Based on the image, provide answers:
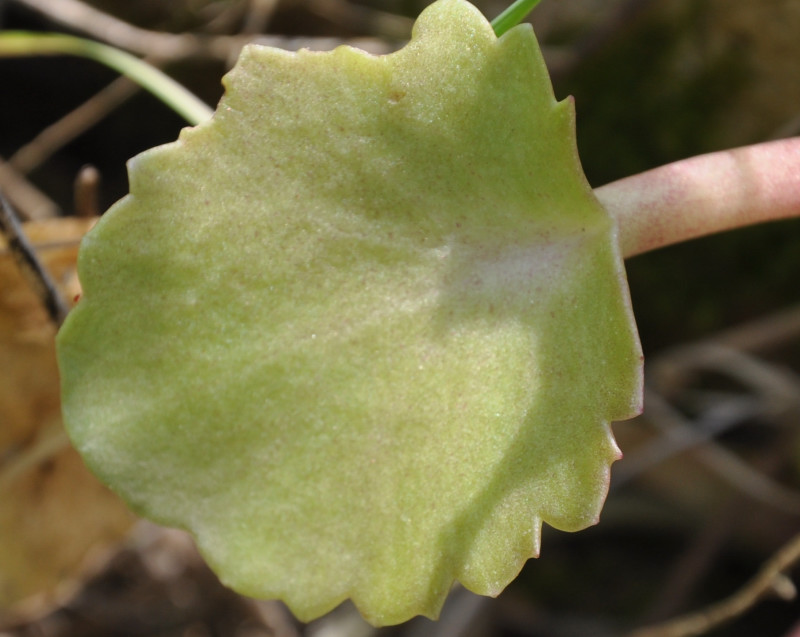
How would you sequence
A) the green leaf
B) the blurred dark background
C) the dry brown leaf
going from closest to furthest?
the green leaf, the dry brown leaf, the blurred dark background

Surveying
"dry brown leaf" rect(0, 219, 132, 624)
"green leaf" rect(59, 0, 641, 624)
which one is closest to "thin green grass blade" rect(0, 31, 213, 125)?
"dry brown leaf" rect(0, 219, 132, 624)

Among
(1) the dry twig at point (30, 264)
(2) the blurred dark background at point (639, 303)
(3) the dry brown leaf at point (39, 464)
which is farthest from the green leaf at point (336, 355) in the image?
(2) the blurred dark background at point (639, 303)

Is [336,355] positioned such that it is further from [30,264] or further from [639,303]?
[639,303]

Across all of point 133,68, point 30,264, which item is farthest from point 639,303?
point 30,264

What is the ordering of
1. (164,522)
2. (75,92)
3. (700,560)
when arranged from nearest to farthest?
(164,522), (700,560), (75,92)

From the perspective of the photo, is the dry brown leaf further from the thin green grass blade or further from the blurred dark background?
the blurred dark background

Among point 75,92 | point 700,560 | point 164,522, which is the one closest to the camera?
point 164,522

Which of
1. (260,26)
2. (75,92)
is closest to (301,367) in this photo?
(260,26)

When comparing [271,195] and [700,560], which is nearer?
[271,195]

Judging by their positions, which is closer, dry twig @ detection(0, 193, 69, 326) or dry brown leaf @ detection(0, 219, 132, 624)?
dry twig @ detection(0, 193, 69, 326)

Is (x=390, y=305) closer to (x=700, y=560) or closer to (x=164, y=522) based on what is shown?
(x=164, y=522)
